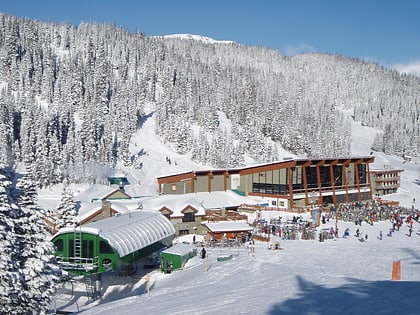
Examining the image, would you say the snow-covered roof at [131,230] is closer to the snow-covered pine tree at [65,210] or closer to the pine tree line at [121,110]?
the snow-covered pine tree at [65,210]

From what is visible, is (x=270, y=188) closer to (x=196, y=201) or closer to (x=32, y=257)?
(x=196, y=201)

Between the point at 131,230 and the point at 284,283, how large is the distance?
38.5 ft

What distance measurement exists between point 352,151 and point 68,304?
136225mm

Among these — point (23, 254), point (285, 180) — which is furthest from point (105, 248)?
point (285, 180)

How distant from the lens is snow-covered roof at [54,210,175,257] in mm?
25205

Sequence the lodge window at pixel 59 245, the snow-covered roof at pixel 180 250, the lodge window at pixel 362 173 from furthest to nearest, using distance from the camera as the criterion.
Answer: the lodge window at pixel 362 173
the snow-covered roof at pixel 180 250
the lodge window at pixel 59 245

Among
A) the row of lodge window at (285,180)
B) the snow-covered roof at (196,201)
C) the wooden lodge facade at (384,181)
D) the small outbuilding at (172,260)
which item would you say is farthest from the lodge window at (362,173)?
the small outbuilding at (172,260)

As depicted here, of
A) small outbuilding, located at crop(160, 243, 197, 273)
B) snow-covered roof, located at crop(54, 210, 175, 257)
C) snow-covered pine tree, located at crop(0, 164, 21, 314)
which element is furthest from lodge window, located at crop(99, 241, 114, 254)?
snow-covered pine tree, located at crop(0, 164, 21, 314)

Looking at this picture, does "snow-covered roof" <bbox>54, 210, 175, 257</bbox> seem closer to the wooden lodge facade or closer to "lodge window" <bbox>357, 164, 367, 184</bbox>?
"lodge window" <bbox>357, 164, 367, 184</bbox>

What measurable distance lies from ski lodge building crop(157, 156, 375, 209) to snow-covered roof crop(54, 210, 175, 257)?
22.3 meters

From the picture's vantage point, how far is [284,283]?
1936 cm

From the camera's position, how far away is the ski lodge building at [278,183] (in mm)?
A: 55094

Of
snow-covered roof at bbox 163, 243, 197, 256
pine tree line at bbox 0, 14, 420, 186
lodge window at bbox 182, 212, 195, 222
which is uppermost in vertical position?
pine tree line at bbox 0, 14, 420, 186

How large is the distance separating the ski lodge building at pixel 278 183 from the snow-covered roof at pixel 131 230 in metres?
22.3
